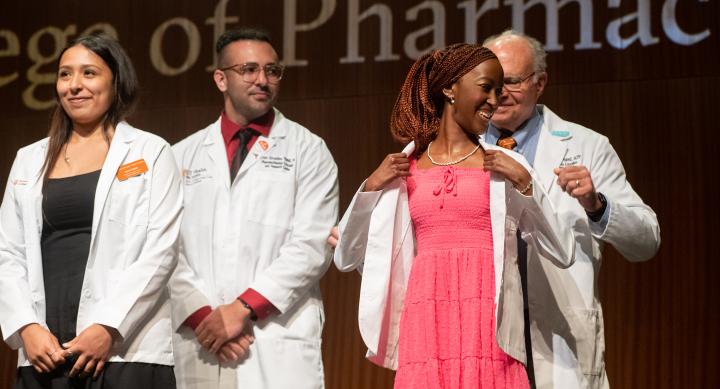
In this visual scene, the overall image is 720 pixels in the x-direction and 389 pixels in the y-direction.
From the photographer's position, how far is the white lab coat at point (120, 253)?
114 inches

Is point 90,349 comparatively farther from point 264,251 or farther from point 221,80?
point 221,80

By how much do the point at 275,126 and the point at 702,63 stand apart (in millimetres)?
1771

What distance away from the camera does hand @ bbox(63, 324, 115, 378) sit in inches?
111

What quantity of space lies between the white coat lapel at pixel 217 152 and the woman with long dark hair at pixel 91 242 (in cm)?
64

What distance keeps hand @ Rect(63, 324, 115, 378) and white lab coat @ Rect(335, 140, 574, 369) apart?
2.11 feet

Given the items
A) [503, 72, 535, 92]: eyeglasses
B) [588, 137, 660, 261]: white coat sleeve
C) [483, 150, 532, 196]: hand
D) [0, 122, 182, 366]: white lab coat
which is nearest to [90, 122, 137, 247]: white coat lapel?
[0, 122, 182, 366]: white lab coat

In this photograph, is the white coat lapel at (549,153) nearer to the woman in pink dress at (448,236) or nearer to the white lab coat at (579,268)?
the white lab coat at (579,268)

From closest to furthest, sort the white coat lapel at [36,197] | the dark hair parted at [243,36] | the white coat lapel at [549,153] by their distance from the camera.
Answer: the white coat lapel at [36,197]
the white coat lapel at [549,153]
the dark hair parted at [243,36]

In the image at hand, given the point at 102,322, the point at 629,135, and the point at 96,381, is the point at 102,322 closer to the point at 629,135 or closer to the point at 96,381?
the point at 96,381

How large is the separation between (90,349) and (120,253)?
290 mm

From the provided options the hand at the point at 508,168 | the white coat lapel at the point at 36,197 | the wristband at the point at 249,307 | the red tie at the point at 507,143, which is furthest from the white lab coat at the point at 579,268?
the white coat lapel at the point at 36,197

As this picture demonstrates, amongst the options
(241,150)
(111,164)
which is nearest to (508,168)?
(111,164)

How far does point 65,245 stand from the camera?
2973 mm

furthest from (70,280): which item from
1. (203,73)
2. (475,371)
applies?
(203,73)
